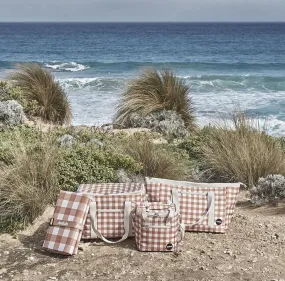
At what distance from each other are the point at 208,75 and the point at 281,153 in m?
20.0

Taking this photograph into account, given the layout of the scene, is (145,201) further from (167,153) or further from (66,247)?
(167,153)

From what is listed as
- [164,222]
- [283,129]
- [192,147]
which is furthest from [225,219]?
[283,129]

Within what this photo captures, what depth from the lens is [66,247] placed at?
4566 mm

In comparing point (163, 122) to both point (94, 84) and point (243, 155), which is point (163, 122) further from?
point (94, 84)

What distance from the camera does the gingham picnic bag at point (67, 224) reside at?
4.59m

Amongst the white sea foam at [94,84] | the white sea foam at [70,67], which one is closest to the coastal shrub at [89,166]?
the white sea foam at [94,84]

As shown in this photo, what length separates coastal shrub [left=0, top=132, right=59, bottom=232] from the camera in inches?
203

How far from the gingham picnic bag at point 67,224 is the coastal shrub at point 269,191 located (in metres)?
2.01

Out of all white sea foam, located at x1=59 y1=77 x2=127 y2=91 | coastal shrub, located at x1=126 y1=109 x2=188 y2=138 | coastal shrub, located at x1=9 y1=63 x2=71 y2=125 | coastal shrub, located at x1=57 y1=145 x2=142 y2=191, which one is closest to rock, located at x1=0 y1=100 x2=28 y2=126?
coastal shrub, located at x1=9 y1=63 x2=71 y2=125

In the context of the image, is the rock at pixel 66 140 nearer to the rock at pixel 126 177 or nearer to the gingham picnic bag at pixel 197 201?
the rock at pixel 126 177

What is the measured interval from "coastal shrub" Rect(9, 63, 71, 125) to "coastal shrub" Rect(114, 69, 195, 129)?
3.51 ft

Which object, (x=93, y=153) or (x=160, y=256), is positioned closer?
Answer: (x=160, y=256)

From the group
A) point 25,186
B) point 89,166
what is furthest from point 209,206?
point 25,186

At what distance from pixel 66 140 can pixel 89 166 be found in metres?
1.32
